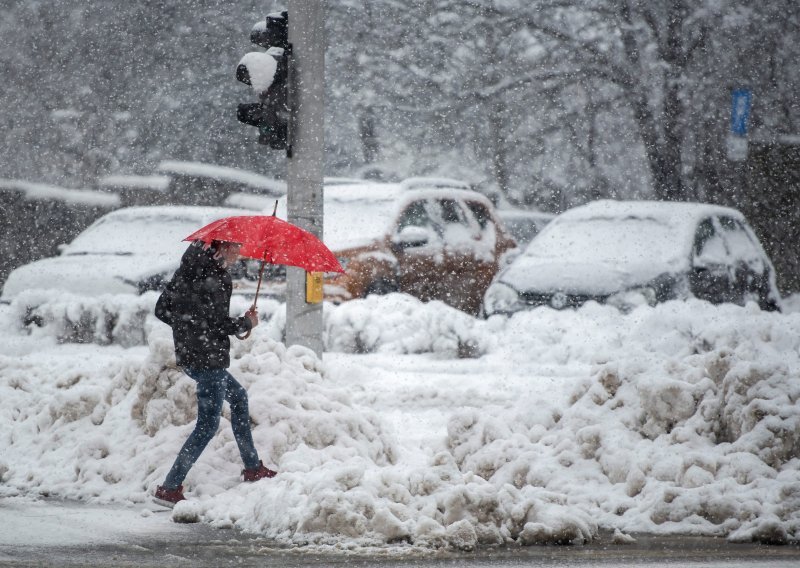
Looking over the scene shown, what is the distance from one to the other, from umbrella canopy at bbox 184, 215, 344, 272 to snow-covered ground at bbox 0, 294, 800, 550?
115 cm

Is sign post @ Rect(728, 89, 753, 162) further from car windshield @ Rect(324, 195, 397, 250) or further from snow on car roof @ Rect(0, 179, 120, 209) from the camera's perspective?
snow on car roof @ Rect(0, 179, 120, 209)

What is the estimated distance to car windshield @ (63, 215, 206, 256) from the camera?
14656mm

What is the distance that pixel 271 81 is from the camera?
926cm

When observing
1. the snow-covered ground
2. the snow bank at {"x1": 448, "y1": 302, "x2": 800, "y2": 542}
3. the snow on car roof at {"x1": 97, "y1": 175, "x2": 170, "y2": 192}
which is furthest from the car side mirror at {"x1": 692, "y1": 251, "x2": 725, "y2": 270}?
the snow on car roof at {"x1": 97, "y1": 175, "x2": 170, "y2": 192}

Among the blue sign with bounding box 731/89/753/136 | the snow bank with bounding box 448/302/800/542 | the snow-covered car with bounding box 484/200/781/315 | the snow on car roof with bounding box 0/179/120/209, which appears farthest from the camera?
the snow on car roof with bounding box 0/179/120/209

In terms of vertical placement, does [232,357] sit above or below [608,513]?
above

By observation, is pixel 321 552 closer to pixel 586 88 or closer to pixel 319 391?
pixel 319 391

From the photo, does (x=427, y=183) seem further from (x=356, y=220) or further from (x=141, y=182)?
(x=141, y=182)

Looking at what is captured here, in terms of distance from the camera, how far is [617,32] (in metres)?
24.7

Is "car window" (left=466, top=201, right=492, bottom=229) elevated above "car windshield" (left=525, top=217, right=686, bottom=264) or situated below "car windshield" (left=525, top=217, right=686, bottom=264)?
above

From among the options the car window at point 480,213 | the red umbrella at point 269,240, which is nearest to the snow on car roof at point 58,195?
the car window at point 480,213

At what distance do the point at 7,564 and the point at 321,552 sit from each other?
1389 millimetres

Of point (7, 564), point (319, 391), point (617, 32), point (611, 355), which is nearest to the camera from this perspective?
point (7, 564)

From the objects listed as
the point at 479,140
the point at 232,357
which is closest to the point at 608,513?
the point at 232,357
